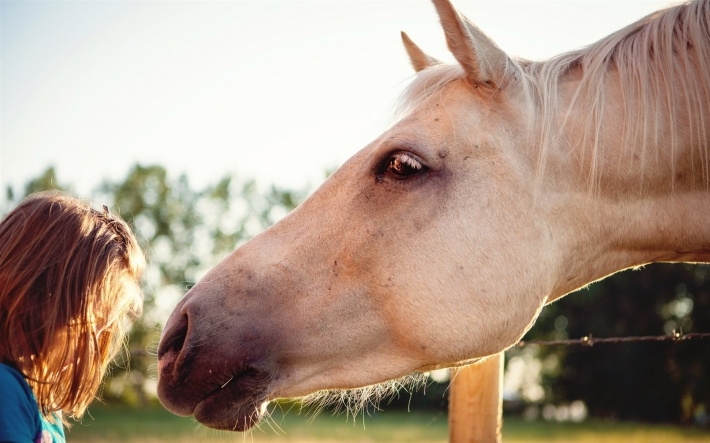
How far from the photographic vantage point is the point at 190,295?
2.40 m

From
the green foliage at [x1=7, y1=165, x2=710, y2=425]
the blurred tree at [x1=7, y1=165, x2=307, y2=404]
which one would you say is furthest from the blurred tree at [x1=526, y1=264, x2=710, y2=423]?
the blurred tree at [x1=7, y1=165, x2=307, y2=404]

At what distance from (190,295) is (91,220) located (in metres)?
0.52

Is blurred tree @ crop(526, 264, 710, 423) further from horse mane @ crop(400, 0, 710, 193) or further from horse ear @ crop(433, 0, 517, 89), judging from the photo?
horse ear @ crop(433, 0, 517, 89)

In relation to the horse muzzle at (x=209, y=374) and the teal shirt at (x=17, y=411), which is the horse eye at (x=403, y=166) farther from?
the teal shirt at (x=17, y=411)

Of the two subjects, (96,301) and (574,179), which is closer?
(96,301)

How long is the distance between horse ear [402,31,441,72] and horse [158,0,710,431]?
80 centimetres

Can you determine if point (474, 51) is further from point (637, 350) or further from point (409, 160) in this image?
point (637, 350)

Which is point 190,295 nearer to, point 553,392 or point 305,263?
point 305,263

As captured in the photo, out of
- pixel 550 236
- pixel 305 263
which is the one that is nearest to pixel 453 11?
pixel 550 236

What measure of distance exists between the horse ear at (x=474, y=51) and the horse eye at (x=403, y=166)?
0.48 metres

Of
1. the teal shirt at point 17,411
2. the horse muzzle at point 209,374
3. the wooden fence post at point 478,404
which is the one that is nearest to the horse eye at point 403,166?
the horse muzzle at point 209,374

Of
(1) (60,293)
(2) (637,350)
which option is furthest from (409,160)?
(2) (637,350)

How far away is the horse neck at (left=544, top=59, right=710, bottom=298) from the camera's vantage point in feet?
8.20

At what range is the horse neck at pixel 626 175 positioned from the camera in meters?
2.50
